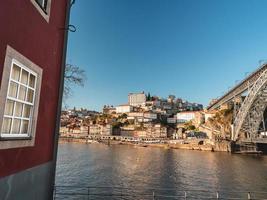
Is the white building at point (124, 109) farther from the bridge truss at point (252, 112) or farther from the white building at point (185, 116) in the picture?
the bridge truss at point (252, 112)

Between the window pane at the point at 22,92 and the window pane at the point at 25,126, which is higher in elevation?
the window pane at the point at 22,92

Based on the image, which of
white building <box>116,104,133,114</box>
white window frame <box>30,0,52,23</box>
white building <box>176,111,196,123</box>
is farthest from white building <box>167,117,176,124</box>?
white window frame <box>30,0,52,23</box>

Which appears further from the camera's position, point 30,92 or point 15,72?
point 30,92

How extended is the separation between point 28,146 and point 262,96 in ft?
262

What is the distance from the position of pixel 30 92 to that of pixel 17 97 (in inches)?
21.9

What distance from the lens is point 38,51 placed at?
563cm

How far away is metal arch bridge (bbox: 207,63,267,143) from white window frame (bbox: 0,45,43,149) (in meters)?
71.5

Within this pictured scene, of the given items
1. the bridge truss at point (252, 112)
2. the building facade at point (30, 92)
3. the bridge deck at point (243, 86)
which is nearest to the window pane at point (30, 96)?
the building facade at point (30, 92)

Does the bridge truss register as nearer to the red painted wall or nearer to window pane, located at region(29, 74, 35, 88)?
the red painted wall

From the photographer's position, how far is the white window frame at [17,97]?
14.0 ft

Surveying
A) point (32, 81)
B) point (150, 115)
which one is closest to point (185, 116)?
point (150, 115)

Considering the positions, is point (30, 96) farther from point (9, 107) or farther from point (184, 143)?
point (184, 143)

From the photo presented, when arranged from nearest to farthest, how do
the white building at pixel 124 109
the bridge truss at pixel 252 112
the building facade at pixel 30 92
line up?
the building facade at pixel 30 92 → the bridge truss at pixel 252 112 → the white building at pixel 124 109

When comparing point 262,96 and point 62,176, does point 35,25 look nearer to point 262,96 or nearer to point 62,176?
point 62,176
